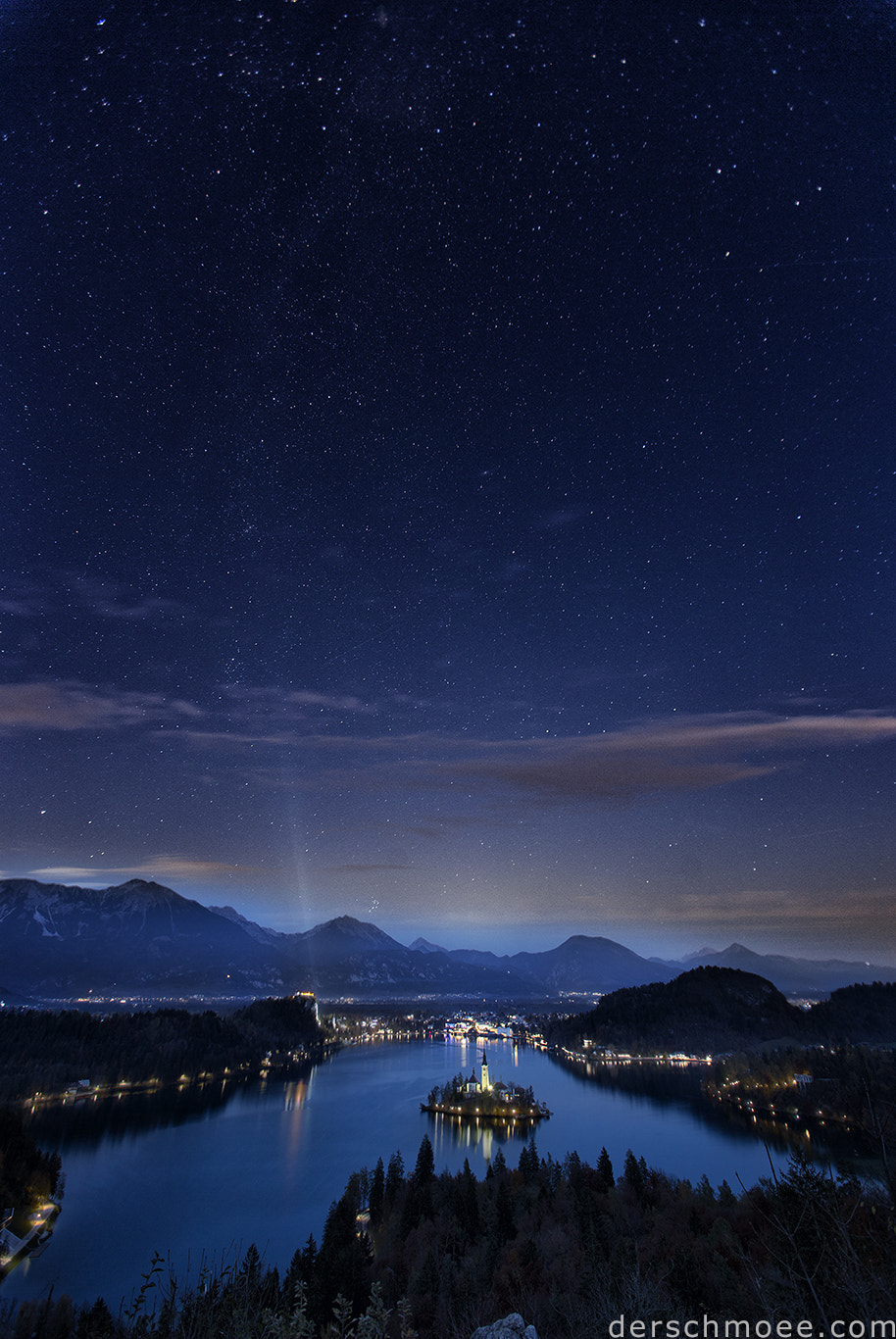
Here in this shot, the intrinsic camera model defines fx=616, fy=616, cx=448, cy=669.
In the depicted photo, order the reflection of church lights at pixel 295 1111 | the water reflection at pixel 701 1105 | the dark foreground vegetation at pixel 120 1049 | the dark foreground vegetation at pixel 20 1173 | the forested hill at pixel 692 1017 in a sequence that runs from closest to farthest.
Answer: the dark foreground vegetation at pixel 20 1173, the reflection of church lights at pixel 295 1111, the water reflection at pixel 701 1105, the dark foreground vegetation at pixel 120 1049, the forested hill at pixel 692 1017

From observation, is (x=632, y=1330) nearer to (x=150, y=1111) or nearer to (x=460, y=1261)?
(x=460, y=1261)

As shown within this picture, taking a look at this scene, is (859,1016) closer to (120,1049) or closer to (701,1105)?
(701,1105)

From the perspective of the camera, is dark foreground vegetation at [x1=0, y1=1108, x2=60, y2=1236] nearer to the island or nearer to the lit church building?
the island

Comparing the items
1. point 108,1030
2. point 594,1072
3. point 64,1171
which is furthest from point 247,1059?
point 64,1171

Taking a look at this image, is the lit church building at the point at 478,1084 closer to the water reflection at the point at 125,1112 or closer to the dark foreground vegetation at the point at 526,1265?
the water reflection at the point at 125,1112

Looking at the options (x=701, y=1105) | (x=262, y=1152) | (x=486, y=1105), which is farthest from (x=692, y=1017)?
(x=262, y=1152)

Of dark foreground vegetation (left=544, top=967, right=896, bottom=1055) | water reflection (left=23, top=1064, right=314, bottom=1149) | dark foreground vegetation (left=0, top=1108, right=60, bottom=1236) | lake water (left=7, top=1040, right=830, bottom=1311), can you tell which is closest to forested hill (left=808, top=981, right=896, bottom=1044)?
dark foreground vegetation (left=544, top=967, right=896, bottom=1055)

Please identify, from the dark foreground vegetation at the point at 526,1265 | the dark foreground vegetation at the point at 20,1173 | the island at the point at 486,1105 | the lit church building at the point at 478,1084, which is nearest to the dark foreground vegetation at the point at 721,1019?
the lit church building at the point at 478,1084

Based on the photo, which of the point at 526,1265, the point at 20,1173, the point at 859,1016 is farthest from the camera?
the point at 859,1016
